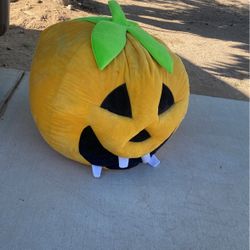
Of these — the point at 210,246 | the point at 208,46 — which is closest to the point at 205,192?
the point at 210,246

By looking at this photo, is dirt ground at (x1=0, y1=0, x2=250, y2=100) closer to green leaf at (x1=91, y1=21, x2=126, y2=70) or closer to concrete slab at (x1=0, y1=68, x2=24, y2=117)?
concrete slab at (x1=0, y1=68, x2=24, y2=117)

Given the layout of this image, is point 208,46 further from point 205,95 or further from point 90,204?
point 90,204

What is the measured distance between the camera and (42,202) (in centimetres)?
284

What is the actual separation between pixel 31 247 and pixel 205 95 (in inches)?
105

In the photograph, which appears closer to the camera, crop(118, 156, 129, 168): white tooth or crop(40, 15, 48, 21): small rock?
crop(118, 156, 129, 168): white tooth

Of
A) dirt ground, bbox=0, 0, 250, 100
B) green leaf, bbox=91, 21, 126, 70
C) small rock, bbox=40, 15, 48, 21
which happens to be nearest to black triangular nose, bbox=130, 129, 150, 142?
green leaf, bbox=91, 21, 126, 70

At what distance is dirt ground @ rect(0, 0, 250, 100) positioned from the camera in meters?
5.10

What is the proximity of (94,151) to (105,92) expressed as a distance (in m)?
0.41

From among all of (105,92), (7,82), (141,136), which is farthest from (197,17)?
(105,92)

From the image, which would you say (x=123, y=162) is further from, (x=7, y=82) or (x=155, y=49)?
(x=7, y=82)

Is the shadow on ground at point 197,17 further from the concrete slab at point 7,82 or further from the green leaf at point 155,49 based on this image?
the green leaf at point 155,49

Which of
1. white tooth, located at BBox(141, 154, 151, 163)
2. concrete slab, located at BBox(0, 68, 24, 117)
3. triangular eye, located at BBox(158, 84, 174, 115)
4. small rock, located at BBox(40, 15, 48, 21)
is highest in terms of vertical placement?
triangular eye, located at BBox(158, 84, 174, 115)

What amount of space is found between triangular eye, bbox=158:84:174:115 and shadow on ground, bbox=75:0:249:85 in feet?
10.1

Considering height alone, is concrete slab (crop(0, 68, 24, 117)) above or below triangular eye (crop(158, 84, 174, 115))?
below
